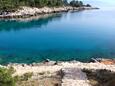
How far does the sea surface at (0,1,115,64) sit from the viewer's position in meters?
49.7

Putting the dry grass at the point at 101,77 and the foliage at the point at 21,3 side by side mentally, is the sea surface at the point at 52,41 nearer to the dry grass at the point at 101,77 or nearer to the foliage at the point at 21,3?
the foliage at the point at 21,3

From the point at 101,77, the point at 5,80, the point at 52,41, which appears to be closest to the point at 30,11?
the point at 52,41

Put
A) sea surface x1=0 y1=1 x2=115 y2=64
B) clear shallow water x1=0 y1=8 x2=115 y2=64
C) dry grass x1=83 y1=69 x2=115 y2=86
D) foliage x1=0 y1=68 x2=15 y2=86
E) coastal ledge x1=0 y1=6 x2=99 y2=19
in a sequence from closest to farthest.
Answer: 1. foliage x1=0 y1=68 x2=15 y2=86
2. dry grass x1=83 y1=69 x2=115 y2=86
3. sea surface x1=0 y1=1 x2=115 y2=64
4. clear shallow water x1=0 y1=8 x2=115 y2=64
5. coastal ledge x1=0 y1=6 x2=99 y2=19

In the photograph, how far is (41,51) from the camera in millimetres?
53375

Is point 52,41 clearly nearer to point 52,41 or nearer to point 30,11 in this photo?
point 52,41

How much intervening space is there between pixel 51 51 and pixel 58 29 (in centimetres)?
2831

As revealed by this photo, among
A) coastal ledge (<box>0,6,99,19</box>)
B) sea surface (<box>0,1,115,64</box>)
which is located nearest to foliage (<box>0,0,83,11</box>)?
coastal ledge (<box>0,6,99,19</box>)

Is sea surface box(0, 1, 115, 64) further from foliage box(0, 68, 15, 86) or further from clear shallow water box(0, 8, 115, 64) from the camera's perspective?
foliage box(0, 68, 15, 86)

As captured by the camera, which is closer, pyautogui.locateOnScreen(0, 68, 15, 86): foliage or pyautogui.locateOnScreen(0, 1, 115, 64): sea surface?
pyautogui.locateOnScreen(0, 68, 15, 86): foliage

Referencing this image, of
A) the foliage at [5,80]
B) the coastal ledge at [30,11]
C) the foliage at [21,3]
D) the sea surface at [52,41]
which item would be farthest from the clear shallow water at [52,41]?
the foliage at [5,80]

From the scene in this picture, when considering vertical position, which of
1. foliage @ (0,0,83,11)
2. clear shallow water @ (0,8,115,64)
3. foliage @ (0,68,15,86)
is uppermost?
foliage @ (0,68,15,86)

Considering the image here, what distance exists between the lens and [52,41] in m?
63.6

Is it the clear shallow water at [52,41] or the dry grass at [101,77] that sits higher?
the dry grass at [101,77]

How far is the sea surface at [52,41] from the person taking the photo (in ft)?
163
